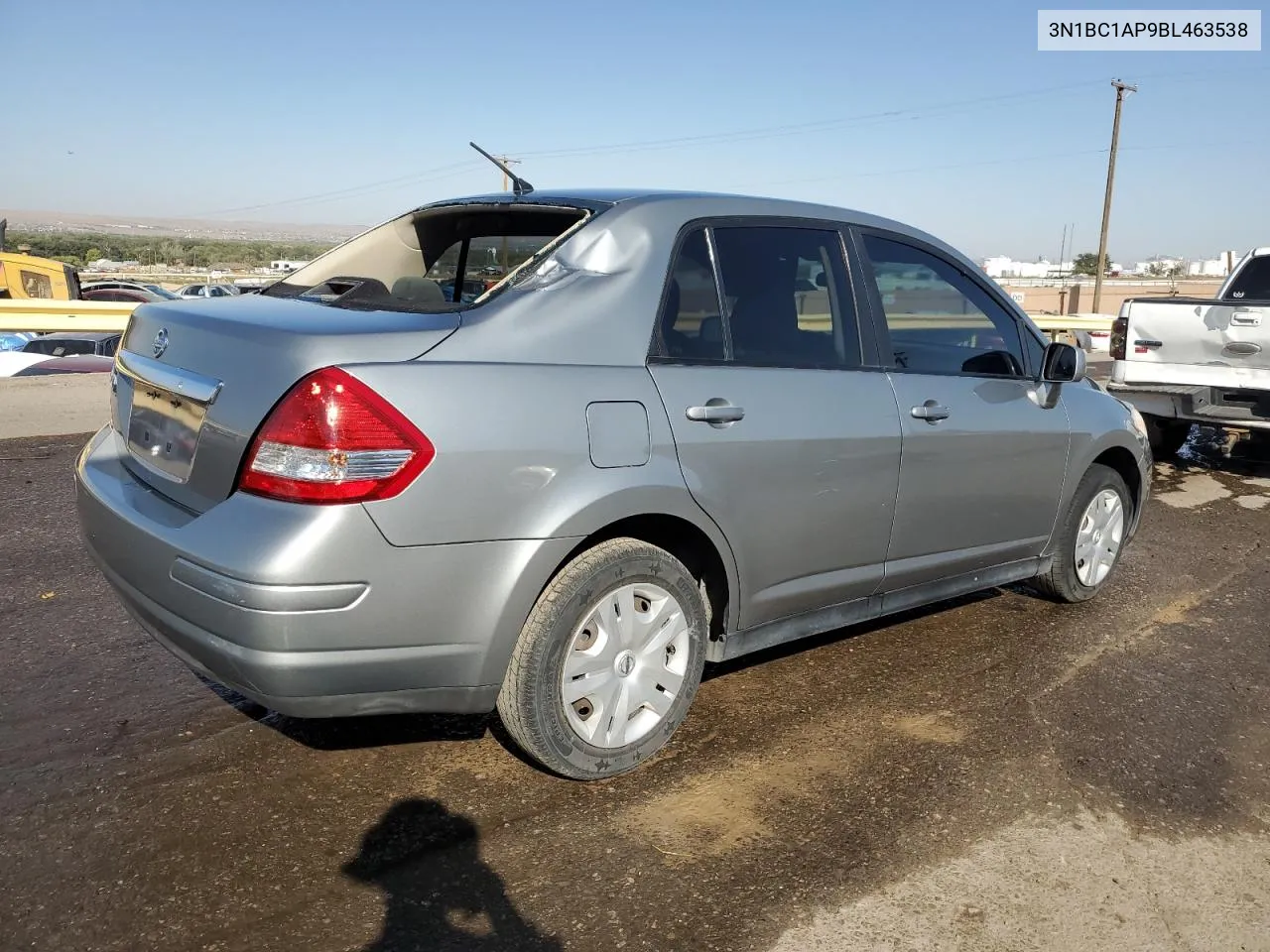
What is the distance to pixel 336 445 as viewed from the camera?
2508mm

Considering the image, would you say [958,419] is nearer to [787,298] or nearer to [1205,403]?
[787,298]

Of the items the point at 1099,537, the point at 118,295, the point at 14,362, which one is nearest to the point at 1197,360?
the point at 1099,537

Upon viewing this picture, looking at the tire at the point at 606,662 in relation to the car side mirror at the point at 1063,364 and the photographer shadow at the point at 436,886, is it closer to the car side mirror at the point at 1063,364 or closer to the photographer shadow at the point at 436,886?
the photographer shadow at the point at 436,886

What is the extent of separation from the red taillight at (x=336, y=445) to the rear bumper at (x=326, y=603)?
0.05 meters

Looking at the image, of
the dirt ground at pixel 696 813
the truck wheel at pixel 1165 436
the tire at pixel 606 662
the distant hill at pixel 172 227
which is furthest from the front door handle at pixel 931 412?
the distant hill at pixel 172 227

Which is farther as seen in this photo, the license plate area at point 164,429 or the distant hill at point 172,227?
the distant hill at point 172,227

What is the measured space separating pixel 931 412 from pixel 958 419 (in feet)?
0.60

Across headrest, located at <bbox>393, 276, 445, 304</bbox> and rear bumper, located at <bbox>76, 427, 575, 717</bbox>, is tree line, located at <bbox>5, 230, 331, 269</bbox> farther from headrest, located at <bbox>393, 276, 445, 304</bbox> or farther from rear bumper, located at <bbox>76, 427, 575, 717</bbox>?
rear bumper, located at <bbox>76, 427, 575, 717</bbox>

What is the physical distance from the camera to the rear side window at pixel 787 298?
3395mm

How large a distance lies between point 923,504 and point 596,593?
1511mm

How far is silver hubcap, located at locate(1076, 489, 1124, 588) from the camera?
15.9 feet

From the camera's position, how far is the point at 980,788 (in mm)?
3160

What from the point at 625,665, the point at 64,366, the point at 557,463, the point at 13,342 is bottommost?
the point at 13,342

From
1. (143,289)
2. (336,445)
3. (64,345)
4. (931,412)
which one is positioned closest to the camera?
(336,445)
